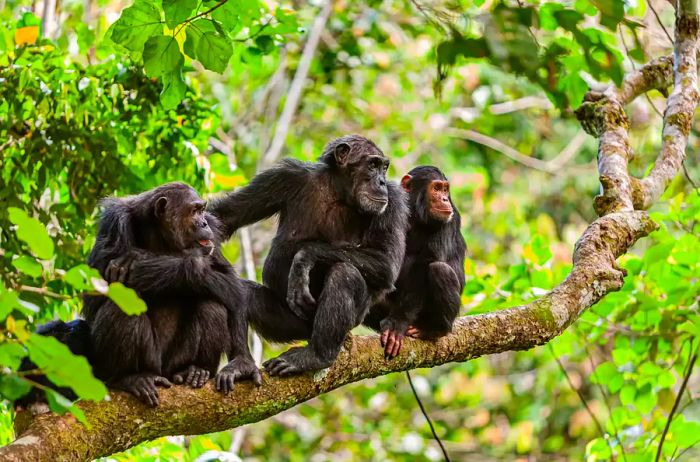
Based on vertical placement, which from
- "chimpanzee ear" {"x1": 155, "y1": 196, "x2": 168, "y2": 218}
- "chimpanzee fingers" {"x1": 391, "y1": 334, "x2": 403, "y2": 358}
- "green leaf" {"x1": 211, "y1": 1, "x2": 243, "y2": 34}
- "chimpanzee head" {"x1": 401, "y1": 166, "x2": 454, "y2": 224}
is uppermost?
"green leaf" {"x1": 211, "y1": 1, "x2": 243, "y2": 34}

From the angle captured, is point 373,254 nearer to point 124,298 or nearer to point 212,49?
point 212,49

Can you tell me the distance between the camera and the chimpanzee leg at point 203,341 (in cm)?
448

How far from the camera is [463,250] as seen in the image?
19.5 feet

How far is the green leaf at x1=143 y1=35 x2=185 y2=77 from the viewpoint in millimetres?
3639

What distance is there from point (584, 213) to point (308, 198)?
11.6 m

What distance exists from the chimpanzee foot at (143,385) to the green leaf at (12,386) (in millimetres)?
1415

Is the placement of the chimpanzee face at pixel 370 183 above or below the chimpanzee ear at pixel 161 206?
below

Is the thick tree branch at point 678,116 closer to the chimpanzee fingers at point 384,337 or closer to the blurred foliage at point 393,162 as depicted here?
the blurred foliage at point 393,162

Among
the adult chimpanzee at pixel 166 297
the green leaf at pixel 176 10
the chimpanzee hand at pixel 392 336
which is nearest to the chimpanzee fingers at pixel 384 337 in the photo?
the chimpanzee hand at pixel 392 336

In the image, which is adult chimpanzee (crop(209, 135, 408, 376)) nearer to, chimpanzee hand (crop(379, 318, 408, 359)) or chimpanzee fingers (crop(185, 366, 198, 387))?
chimpanzee hand (crop(379, 318, 408, 359))

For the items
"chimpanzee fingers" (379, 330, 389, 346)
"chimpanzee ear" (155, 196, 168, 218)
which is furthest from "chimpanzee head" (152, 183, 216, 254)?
"chimpanzee fingers" (379, 330, 389, 346)

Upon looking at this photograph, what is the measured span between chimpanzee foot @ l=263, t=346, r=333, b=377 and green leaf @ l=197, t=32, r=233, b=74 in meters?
1.50

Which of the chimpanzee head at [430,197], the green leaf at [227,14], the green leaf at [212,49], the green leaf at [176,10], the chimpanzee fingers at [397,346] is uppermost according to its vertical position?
the green leaf at [176,10]

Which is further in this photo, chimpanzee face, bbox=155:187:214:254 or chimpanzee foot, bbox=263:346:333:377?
chimpanzee face, bbox=155:187:214:254
